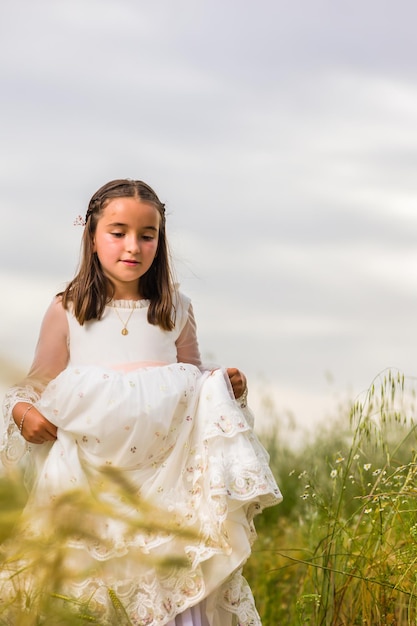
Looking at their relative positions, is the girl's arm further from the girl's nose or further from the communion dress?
the girl's nose

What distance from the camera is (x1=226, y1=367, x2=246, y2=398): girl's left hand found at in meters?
2.96

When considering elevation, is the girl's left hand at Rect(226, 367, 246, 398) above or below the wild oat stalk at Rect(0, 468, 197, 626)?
below

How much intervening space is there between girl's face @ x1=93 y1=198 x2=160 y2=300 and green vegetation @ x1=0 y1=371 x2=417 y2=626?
959 millimetres

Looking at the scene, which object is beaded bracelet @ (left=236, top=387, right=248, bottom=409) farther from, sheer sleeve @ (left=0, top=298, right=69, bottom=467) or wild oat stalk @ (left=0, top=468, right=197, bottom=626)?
wild oat stalk @ (left=0, top=468, right=197, bottom=626)

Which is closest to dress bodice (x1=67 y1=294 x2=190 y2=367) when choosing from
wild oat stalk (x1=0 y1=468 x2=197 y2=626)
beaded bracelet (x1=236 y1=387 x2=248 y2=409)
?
beaded bracelet (x1=236 y1=387 x2=248 y2=409)

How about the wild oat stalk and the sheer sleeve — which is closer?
the wild oat stalk

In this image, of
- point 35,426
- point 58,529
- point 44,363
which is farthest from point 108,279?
point 58,529

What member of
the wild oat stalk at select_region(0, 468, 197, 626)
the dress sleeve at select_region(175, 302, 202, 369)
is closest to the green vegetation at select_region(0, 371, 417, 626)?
the wild oat stalk at select_region(0, 468, 197, 626)

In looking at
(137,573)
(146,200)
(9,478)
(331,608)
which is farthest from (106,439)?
(9,478)

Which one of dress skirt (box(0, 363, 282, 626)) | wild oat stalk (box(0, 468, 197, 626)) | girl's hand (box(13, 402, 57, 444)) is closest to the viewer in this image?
wild oat stalk (box(0, 468, 197, 626))

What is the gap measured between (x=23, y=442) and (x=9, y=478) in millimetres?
2480

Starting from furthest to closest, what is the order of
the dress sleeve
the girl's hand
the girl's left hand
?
the dress sleeve
the girl's left hand
the girl's hand

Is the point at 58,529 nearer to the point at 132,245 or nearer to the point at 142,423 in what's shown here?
the point at 142,423

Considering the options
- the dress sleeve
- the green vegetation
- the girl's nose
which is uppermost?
the girl's nose
